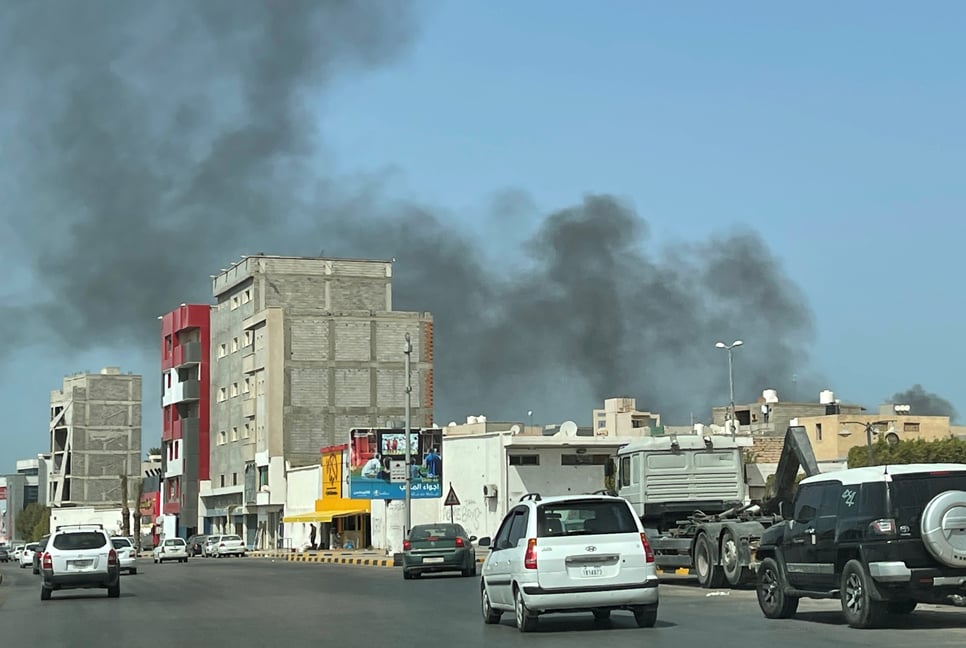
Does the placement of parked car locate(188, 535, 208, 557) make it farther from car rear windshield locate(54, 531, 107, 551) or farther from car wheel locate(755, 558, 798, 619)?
car wheel locate(755, 558, 798, 619)

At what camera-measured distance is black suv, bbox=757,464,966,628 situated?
1605cm

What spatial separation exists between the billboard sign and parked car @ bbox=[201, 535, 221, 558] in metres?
20.7

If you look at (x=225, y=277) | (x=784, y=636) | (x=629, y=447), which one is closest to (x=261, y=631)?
(x=784, y=636)

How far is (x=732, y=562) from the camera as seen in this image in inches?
1022

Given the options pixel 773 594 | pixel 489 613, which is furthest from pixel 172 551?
pixel 773 594

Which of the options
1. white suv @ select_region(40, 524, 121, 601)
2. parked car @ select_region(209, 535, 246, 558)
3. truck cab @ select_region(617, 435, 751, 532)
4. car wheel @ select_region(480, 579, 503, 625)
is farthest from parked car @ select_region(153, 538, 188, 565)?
car wheel @ select_region(480, 579, 503, 625)

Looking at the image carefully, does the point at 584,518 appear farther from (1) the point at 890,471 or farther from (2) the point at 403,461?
(2) the point at 403,461

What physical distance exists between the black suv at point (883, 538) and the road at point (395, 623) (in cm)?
47

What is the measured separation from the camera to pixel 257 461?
337ft

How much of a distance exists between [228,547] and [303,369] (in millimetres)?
20281

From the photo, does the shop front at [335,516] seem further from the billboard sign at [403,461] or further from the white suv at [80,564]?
the white suv at [80,564]

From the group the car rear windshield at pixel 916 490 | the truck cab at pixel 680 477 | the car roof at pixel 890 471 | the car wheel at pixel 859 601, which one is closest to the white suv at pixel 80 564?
the truck cab at pixel 680 477

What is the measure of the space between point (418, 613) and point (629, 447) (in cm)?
962

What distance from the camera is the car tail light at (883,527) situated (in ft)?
53.3
